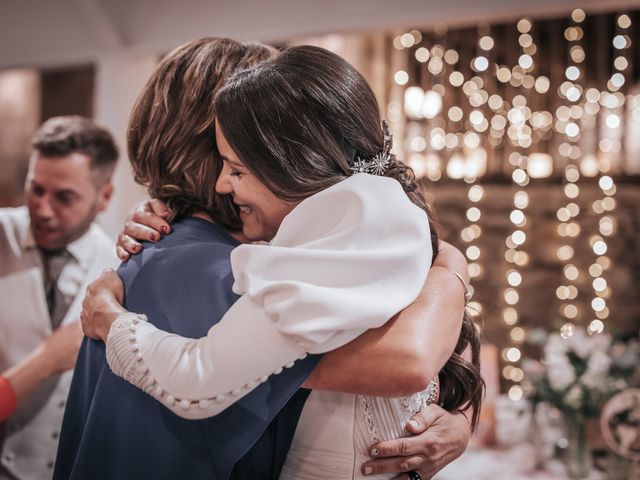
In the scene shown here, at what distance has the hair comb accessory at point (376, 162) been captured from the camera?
117 cm

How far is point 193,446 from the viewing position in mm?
1087

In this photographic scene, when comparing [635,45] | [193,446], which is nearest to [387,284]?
[193,446]

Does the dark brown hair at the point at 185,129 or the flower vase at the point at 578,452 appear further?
the flower vase at the point at 578,452

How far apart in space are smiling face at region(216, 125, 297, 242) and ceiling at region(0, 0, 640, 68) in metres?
1.67

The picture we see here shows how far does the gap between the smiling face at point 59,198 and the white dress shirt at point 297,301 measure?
1.23 meters

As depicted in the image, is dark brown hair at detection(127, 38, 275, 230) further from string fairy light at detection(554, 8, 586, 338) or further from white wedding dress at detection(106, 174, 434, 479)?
string fairy light at detection(554, 8, 586, 338)

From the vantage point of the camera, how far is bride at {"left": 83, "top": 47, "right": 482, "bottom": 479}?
94 centimetres

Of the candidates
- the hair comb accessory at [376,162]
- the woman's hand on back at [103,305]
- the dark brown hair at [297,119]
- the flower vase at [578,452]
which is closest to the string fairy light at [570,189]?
the flower vase at [578,452]

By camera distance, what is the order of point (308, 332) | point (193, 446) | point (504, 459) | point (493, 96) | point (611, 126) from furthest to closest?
point (493, 96) → point (611, 126) → point (504, 459) → point (193, 446) → point (308, 332)

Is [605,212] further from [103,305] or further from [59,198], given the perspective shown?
[103,305]

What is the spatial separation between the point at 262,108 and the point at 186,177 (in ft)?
0.77

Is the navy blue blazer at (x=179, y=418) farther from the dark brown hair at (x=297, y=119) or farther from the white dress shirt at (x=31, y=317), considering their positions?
the white dress shirt at (x=31, y=317)

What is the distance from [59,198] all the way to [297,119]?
1321 mm

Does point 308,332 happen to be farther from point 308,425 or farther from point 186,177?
point 186,177
